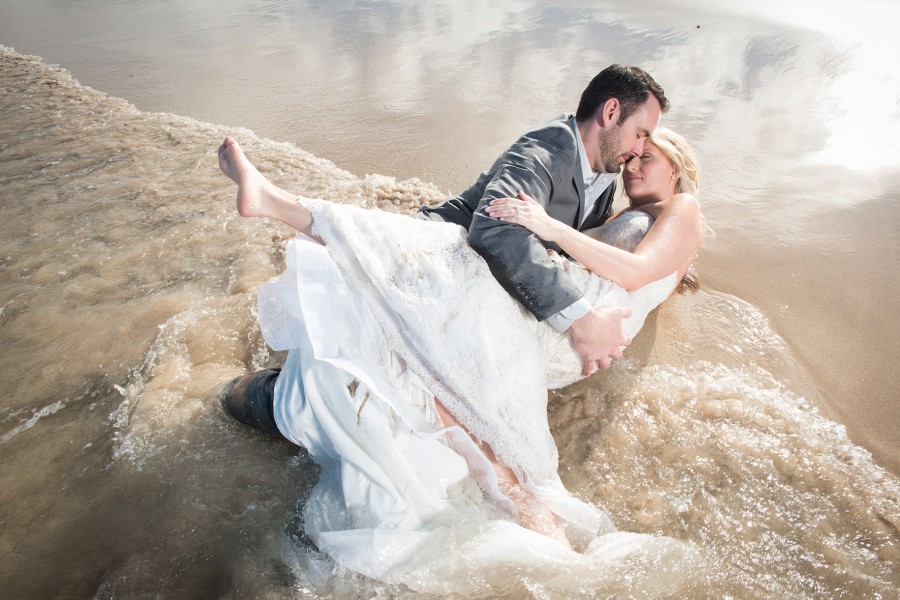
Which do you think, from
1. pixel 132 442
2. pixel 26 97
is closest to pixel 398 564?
pixel 132 442

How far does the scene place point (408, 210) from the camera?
4434 mm

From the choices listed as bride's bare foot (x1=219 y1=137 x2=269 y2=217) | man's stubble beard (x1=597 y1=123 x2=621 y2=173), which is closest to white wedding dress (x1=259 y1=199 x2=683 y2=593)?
bride's bare foot (x1=219 y1=137 x2=269 y2=217)

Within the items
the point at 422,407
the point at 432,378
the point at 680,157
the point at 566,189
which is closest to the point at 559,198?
the point at 566,189

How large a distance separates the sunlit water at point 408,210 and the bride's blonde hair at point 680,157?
867 mm

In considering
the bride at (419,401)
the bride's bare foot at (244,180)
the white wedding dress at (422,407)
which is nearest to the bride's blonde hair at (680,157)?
the bride at (419,401)

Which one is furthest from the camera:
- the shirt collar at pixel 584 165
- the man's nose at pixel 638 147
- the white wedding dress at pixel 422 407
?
the man's nose at pixel 638 147

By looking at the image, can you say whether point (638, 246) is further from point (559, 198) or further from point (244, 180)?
point (244, 180)

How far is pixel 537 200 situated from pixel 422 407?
3.32 ft

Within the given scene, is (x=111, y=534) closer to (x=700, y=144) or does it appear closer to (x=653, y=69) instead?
(x=700, y=144)

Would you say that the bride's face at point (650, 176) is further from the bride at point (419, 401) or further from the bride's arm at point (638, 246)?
the bride at point (419, 401)

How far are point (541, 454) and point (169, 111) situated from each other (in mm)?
6833

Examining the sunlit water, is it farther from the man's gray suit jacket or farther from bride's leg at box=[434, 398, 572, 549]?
the man's gray suit jacket

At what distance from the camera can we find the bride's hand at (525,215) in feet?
6.82

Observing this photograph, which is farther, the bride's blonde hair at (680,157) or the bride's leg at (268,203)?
the bride's blonde hair at (680,157)
